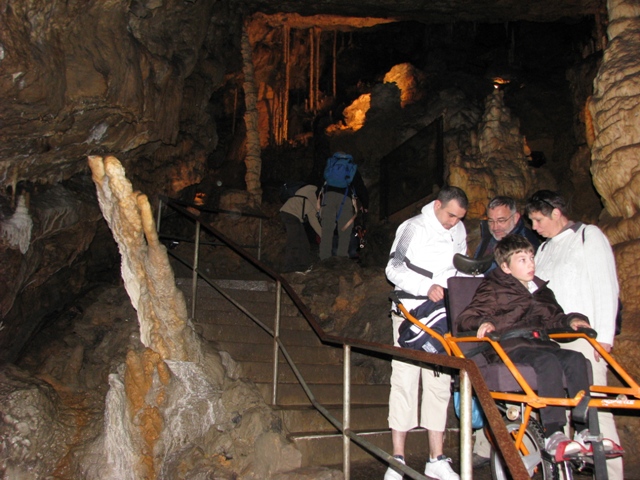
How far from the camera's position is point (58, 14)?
4.91m

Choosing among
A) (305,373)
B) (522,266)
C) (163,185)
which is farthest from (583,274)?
(163,185)

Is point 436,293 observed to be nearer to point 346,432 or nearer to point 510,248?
point 510,248

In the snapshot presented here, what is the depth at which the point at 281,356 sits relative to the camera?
608cm

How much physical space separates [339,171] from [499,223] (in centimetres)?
435

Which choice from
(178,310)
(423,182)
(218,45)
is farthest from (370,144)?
(178,310)

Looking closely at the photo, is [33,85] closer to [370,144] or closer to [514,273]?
[514,273]

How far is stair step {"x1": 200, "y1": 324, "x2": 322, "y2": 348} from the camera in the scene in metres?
5.89

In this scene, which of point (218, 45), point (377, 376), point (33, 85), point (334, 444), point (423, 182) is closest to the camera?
point (33, 85)

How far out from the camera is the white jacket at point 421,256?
13.7 feet

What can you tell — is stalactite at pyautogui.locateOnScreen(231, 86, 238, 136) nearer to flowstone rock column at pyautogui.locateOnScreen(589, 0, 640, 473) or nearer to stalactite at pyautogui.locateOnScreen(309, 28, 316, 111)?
stalactite at pyautogui.locateOnScreen(309, 28, 316, 111)

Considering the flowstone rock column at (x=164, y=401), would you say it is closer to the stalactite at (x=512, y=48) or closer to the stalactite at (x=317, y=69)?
the stalactite at (x=317, y=69)

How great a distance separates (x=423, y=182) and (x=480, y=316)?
819 cm

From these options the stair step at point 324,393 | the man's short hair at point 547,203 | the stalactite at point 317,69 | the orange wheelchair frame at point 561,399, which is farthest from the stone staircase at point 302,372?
the stalactite at point 317,69

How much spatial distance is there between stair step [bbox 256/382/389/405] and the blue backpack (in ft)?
11.8
